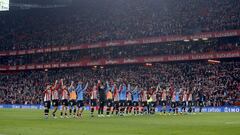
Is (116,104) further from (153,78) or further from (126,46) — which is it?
(126,46)

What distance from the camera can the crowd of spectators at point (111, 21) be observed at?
6553cm

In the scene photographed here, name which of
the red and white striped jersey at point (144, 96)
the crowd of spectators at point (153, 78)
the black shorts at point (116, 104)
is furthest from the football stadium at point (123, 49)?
the black shorts at point (116, 104)

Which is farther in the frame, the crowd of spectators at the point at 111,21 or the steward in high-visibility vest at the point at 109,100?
the crowd of spectators at the point at 111,21

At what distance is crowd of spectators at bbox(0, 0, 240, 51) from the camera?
2580 inches

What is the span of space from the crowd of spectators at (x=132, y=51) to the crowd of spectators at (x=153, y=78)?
222 centimetres

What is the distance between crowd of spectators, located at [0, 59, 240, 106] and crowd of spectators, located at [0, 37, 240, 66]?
222 cm

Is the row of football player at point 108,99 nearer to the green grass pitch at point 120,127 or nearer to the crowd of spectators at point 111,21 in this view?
the green grass pitch at point 120,127

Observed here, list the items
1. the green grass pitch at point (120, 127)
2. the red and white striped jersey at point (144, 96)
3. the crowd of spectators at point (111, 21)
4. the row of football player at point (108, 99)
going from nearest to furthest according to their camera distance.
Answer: the green grass pitch at point (120, 127), the row of football player at point (108, 99), the red and white striped jersey at point (144, 96), the crowd of spectators at point (111, 21)

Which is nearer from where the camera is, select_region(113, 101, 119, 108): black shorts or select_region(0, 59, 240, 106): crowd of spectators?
select_region(113, 101, 119, 108): black shorts

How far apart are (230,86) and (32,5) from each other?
50568 mm

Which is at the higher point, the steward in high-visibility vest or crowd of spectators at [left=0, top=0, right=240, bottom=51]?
crowd of spectators at [left=0, top=0, right=240, bottom=51]

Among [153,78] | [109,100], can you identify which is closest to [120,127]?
[109,100]

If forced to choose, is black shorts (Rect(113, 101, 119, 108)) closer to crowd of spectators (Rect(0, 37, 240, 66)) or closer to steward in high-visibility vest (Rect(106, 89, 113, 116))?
steward in high-visibility vest (Rect(106, 89, 113, 116))

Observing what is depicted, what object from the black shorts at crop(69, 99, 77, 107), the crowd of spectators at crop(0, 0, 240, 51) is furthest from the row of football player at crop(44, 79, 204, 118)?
the crowd of spectators at crop(0, 0, 240, 51)
